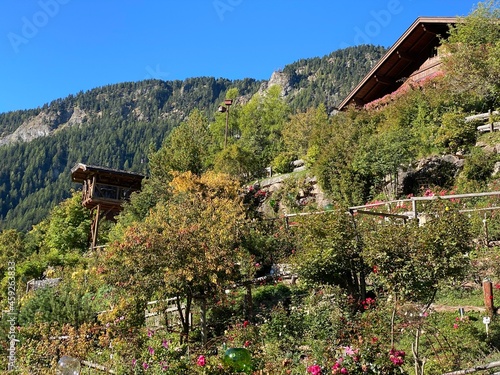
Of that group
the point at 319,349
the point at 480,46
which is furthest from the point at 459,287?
the point at 480,46

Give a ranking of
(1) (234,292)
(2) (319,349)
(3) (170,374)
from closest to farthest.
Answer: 1. (3) (170,374)
2. (2) (319,349)
3. (1) (234,292)

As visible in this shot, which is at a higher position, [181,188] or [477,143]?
[477,143]

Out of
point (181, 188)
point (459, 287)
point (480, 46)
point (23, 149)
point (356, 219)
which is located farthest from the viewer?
point (23, 149)

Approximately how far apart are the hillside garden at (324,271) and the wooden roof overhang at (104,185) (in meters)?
7.88

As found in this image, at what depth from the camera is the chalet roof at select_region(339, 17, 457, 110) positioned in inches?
1024

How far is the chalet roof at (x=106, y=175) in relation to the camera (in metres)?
32.1

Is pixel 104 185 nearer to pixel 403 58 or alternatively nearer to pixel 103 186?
pixel 103 186

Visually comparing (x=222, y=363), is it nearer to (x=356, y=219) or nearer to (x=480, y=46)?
(x=356, y=219)

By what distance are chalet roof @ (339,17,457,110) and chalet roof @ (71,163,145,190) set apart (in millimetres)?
15003

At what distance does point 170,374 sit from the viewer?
7.53m

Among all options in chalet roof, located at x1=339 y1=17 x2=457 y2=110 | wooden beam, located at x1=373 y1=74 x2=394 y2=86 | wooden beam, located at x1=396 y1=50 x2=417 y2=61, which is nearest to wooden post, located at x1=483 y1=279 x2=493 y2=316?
chalet roof, located at x1=339 y1=17 x2=457 y2=110

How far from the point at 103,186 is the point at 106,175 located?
0.80 meters

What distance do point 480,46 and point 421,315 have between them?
1479 cm

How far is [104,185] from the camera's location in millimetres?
33000
